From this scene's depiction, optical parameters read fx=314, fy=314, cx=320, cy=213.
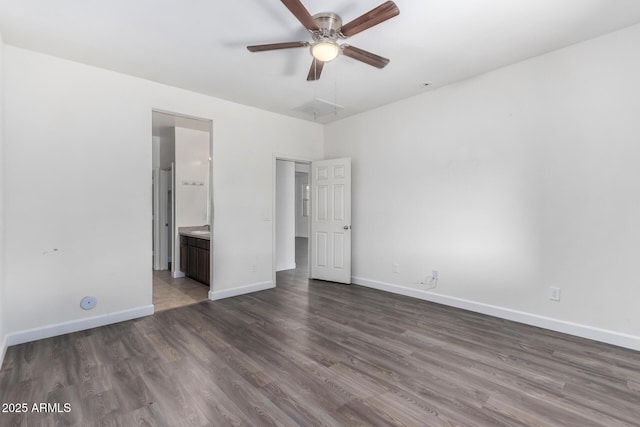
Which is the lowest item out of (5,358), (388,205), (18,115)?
(5,358)

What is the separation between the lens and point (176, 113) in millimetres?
3980

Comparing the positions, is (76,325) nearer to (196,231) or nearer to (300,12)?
(196,231)

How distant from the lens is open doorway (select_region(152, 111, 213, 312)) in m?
5.01

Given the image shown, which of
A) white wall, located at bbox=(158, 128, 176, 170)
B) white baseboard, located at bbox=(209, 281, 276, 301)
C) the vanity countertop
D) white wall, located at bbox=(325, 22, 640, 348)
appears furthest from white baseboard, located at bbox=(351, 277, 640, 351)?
white wall, located at bbox=(158, 128, 176, 170)

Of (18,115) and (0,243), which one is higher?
(18,115)

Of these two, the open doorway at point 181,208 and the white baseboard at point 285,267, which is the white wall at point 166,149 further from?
the white baseboard at point 285,267

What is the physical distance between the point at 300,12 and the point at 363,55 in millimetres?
762

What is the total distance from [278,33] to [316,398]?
290cm

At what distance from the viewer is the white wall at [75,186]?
2.95m

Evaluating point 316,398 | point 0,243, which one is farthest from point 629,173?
point 0,243

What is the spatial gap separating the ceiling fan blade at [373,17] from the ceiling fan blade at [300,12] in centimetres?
25

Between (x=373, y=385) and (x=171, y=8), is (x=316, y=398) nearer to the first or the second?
(x=373, y=385)

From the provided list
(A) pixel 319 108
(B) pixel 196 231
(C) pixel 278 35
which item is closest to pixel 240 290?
(B) pixel 196 231

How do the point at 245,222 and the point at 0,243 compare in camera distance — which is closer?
the point at 0,243
